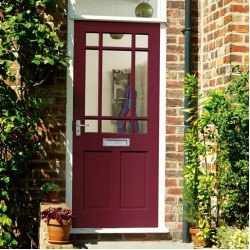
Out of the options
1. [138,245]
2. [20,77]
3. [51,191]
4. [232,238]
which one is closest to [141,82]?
[20,77]

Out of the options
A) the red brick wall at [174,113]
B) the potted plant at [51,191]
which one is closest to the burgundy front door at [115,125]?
the red brick wall at [174,113]

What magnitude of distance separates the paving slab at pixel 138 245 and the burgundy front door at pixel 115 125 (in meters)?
0.25

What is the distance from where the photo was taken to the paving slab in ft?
20.6

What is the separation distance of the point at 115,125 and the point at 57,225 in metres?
1.62

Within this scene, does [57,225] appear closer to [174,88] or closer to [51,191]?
[51,191]

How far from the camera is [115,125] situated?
22.1 feet

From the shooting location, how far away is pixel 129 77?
6812mm

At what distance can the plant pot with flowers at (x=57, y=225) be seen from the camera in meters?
5.52

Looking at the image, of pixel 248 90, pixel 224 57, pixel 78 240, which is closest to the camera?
pixel 248 90

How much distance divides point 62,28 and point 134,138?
1493mm

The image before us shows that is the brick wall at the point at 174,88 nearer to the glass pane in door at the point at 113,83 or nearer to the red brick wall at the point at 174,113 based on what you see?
the red brick wall at the point at 174,113

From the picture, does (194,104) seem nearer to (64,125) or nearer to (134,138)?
(134,138)

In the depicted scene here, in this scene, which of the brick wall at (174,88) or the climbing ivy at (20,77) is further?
the brick wall at (174,88)

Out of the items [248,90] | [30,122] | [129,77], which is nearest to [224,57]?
[248,90]
